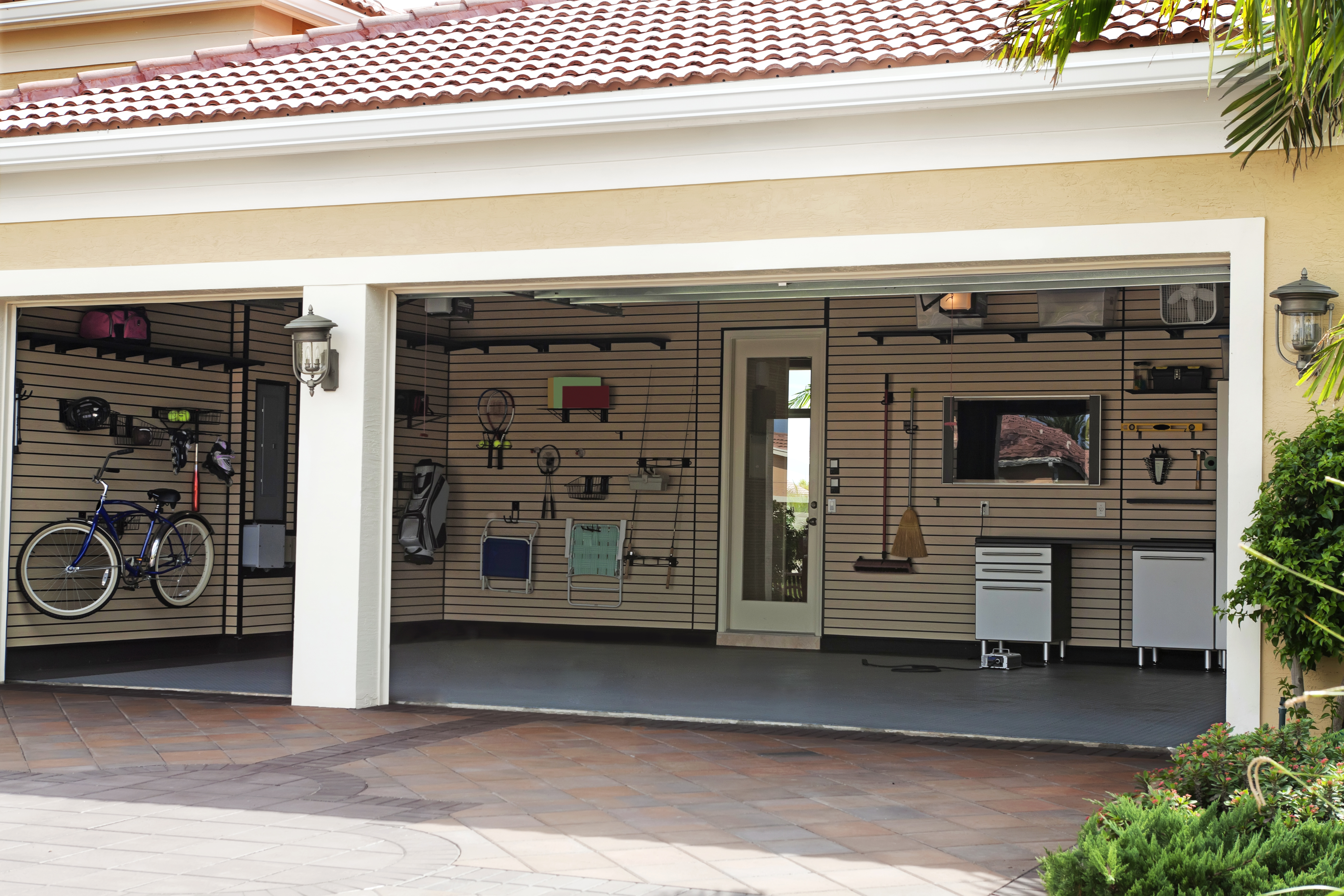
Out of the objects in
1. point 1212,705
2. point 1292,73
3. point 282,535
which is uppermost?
point 1292,73

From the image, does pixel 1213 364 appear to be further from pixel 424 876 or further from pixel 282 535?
pixel 424 876

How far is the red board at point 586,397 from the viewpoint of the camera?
39.4ft

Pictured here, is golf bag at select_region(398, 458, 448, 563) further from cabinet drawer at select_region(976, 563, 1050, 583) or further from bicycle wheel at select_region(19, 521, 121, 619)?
cabinet drawer at select_region(976, 563, 1050, 583)

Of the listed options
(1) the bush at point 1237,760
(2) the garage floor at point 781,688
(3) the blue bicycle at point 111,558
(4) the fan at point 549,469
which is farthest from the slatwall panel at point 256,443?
(1) the bush at point 1237,760

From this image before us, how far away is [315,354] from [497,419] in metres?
5.19

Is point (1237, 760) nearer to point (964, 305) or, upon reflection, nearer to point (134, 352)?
point (964, 305)

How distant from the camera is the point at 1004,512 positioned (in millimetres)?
10859

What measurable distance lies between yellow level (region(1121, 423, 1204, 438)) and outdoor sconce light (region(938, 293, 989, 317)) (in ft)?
4.79

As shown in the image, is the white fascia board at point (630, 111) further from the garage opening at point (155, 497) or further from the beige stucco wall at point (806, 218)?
the garage opening at point (155, 497)

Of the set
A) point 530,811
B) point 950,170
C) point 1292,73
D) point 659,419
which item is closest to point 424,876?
point 530,811

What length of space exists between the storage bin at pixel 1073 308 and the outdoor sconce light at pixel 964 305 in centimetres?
43

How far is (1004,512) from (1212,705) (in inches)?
119

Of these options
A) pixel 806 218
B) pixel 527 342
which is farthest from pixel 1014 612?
pixel 527 342

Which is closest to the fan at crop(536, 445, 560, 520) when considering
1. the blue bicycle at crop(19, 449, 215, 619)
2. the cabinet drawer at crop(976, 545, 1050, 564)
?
the blue bicycle at crop(19, 449, 215, 619)
